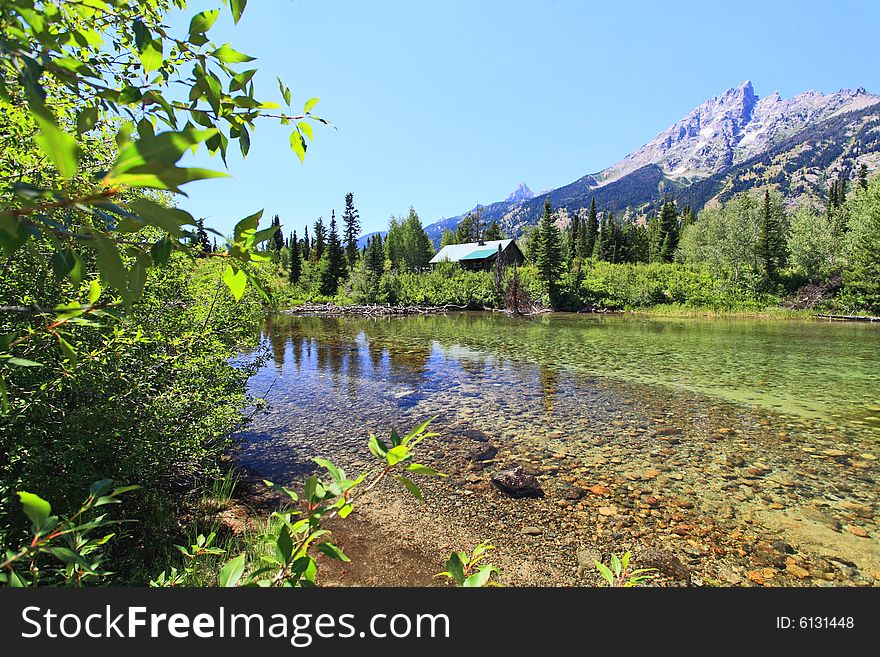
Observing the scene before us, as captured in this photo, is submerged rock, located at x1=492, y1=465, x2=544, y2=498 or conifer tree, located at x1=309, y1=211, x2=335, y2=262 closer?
submerged rock, located at x1=492, y1=465, x2=544, y2=498

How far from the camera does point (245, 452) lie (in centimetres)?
929

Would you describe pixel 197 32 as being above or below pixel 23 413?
above

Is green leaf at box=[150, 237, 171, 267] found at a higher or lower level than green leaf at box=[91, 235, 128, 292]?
higher

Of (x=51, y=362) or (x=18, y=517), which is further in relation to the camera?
(x=51, y=362)

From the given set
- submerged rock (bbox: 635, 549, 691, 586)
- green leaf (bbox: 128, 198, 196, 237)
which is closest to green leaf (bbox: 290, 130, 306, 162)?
green leaf (bbox: 128, 198, 196, 237)

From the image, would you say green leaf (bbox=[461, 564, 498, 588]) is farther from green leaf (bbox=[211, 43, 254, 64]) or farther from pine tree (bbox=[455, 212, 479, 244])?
pine tree (bbox=[455, 212, 479, 244])

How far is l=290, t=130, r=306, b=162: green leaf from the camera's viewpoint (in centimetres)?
158

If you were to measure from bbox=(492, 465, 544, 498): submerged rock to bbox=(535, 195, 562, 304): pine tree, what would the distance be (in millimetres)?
55168

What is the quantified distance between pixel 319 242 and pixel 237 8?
107 metres

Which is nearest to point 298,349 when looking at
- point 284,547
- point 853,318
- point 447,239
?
point 284,547

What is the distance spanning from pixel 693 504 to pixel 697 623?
6.77 m

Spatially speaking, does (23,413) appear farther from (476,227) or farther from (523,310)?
(476,227)

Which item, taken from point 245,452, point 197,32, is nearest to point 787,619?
point 197,32

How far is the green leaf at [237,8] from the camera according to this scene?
4.02 ft
